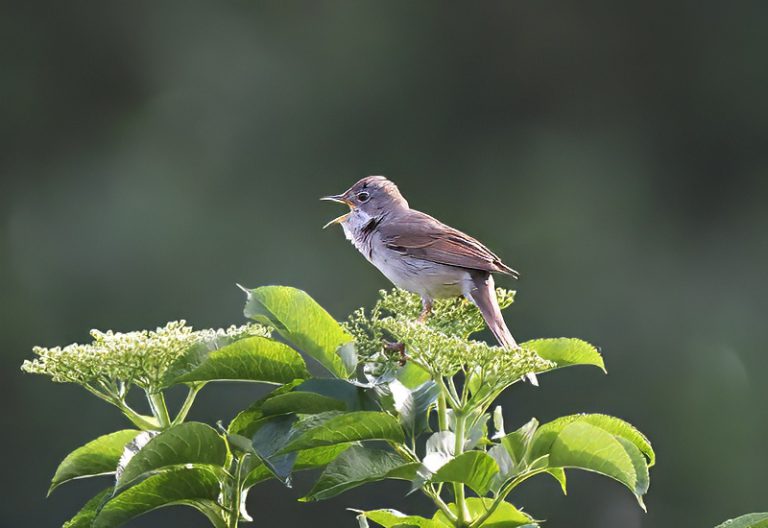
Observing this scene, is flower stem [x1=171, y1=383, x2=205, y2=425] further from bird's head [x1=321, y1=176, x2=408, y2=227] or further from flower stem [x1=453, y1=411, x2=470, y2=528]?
bird's head [x1=321, y1=176, x2=408, y2=227]

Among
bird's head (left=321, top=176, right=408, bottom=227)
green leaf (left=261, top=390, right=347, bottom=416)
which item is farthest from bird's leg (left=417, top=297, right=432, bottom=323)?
bird's head (left=321, top=176, right=408, bottom=227)

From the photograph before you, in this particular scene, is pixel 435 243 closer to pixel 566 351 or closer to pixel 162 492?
pixel 566 351

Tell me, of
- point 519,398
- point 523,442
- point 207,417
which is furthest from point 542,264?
point 523,442

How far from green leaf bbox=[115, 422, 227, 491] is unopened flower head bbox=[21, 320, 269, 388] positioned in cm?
12

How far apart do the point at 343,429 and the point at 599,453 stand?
0.32m

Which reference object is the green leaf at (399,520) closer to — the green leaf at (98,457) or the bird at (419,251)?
the green leaf at (98,457)

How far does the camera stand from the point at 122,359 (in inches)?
61.2

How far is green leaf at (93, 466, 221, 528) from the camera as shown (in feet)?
5.04

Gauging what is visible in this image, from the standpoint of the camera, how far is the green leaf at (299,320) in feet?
5.57

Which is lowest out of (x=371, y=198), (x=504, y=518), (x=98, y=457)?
(x=504, y=518)

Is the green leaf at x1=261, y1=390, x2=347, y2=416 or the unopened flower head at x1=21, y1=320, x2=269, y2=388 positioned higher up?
the unopened flower head at x1=21, y1=320, x2=269, y2=388

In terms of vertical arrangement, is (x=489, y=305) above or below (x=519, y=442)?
above

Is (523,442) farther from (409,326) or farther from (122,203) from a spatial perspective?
(122,203)

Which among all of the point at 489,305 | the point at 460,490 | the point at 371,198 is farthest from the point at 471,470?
the point at 371,198
